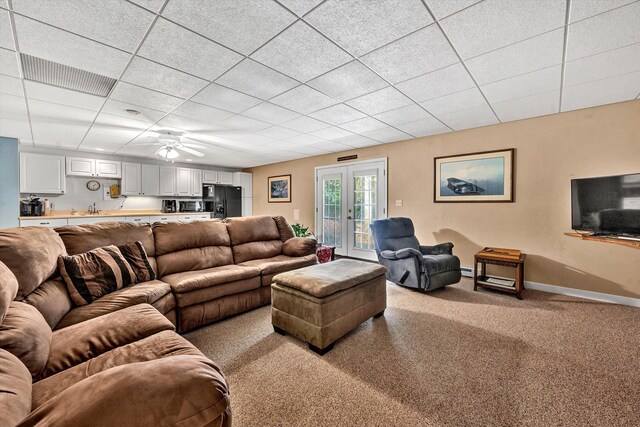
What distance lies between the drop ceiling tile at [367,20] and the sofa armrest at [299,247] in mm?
2423

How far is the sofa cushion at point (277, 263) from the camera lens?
3.11m

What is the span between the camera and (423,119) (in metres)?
3.75

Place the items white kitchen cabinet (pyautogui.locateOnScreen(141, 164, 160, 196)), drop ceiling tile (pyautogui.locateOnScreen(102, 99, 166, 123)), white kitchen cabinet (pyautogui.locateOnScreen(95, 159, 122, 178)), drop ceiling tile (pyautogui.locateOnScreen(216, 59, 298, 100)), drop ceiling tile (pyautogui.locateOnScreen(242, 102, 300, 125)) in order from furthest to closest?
white kitchen cabinet (pyautogui.locateOnScreen(141, 164, 160, 196)), white kitchen cabinet (pyautogui.locateOnScreen(95, 159, 122, 178)), drop ceiling tile (pyautogui.locateOnScreen(242, 102, 300, 125)), drop ceiling tile (pyautogui.locateOnScreen(102, 99, 166, 123)), drop ceiling tile (pyautogui.locateOnScreen(216, 59, 298, 100))

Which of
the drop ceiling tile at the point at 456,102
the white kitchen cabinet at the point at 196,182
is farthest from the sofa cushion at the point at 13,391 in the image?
the white kitchen cabinet at the point at 196,182

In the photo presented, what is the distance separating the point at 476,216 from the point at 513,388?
9.57 ft

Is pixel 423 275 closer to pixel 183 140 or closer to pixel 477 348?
pixel 477 348

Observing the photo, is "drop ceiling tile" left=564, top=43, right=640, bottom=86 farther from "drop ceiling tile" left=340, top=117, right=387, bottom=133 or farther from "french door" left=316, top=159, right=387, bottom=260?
"french door" left=316, top=159, right=387, bottom=260

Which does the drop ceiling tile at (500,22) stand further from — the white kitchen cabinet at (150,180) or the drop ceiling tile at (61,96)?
the white kitchen cabinet at (150,180)

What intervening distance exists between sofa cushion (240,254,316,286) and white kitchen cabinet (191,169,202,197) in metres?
4.72

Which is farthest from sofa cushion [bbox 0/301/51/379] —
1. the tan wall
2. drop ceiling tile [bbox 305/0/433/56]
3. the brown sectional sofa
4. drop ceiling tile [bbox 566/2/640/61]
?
the tan wall

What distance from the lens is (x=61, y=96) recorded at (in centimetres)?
291

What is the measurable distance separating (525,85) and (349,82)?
1779 mm

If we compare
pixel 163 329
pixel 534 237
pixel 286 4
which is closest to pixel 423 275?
pixel 534 237

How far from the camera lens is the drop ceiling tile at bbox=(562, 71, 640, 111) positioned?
2.62 meters
